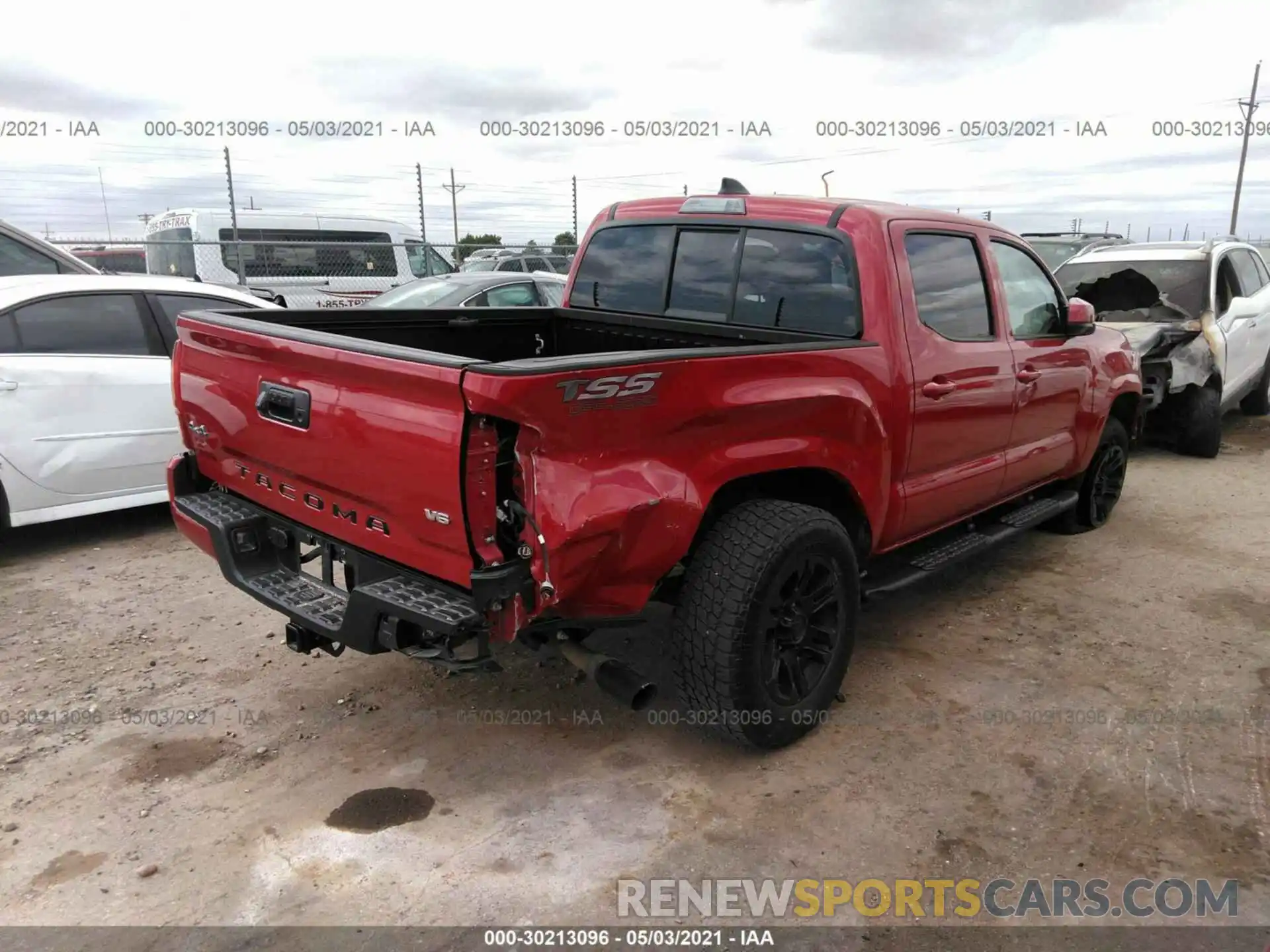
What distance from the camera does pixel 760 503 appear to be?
126 inches

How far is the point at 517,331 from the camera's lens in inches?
187

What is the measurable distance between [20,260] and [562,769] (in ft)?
24.3

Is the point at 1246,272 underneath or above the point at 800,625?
above

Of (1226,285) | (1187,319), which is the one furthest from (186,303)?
(1226,285)

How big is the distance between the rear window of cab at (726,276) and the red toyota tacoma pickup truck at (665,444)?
1 cm

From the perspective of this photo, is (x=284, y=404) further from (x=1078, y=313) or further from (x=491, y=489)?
(x=1078, y=313)

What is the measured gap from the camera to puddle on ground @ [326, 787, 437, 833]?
2934 millimetres

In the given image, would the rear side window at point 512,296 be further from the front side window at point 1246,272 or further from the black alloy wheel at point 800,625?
the front side window at point 1246,272

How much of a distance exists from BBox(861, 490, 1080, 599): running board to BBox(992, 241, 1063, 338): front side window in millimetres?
959

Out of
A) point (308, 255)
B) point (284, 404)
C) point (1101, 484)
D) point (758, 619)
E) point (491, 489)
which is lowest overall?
point (1101, 484)

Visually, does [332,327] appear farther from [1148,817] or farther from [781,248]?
[1148,817]

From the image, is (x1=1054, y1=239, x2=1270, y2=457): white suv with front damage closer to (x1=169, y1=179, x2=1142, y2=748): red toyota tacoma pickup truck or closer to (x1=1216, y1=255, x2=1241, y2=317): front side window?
(x1=1216, y1=255, x2=1241, y2=317): front side window

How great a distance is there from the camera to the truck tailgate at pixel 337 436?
2.54m

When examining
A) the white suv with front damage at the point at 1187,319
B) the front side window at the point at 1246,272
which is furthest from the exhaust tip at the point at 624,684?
the front side window at the point at 1246,272
